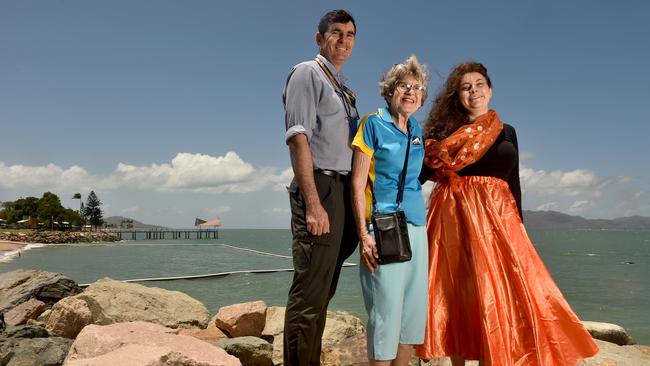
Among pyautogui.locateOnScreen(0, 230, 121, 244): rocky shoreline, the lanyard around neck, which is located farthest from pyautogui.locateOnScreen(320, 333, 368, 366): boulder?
pyautogui.locateOnScreen(0, 230, 121, 244): rocky shoreline

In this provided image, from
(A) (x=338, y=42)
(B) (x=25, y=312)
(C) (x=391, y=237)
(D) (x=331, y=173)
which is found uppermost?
(A) (x=338, y=42)

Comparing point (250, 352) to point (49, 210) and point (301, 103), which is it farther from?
point (49, 210)

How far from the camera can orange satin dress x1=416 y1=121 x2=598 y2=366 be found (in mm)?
2912

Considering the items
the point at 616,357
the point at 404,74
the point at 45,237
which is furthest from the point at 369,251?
the point at 45,237

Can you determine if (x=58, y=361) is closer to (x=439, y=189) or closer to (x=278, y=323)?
(x=278, y=323)

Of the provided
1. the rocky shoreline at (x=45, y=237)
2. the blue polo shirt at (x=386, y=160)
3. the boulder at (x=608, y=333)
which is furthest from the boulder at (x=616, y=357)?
the rocky shoreline at (x=45, y=237)

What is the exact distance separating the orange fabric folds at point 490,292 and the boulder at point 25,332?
5.46 m

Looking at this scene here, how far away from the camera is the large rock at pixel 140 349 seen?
8.44 feet

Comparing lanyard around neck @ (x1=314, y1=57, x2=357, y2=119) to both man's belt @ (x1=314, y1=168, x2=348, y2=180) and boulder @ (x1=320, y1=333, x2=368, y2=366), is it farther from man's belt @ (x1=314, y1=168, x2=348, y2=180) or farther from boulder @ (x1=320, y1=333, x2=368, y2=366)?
boulder @ (x1=320, y1=333, x2=368, y2=366)

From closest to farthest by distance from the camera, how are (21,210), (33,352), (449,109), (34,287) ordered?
(449,109) → (33,352) → (34,287) → (21,210)

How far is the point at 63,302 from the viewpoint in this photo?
7414mm

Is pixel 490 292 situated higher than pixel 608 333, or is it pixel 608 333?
pixel 490 292

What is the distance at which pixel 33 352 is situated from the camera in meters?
5.36

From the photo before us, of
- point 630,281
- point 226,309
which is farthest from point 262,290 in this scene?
point 630,281
